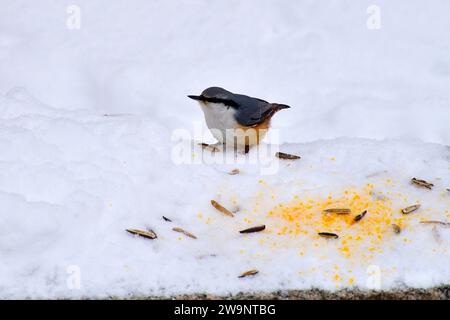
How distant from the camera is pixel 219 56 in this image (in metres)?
5.53

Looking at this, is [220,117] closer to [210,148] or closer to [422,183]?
[210,148]

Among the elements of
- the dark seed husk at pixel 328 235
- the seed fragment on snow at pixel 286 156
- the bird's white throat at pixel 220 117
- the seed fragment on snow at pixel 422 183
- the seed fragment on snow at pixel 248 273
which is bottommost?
the seed fragment on snow at pixel 248 273

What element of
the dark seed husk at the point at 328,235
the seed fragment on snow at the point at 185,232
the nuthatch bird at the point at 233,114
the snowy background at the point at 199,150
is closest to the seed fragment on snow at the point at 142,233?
the snowy background at the point at 199,150

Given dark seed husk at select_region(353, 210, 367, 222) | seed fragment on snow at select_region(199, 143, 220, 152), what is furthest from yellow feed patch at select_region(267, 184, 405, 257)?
seed fragment on snow at select_region(199, 143, 220, 152)

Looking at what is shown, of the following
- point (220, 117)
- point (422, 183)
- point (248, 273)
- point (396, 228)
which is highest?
point (220, 117)

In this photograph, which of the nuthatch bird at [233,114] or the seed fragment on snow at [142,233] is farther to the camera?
the nuthatch bird at [233,114]

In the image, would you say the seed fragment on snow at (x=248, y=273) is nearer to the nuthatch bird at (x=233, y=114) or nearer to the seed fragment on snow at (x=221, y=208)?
the seed fragment on snow at (x=221, y=208)

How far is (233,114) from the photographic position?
3664mm

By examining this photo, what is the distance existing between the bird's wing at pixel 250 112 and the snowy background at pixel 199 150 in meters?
0.24

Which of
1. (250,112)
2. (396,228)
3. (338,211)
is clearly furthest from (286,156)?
(396,228)

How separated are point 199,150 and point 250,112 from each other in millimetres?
347

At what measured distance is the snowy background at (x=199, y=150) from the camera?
Answer: 2.90 m

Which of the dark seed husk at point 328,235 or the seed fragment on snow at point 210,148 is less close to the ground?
the seed fragment on snow at point 210,148

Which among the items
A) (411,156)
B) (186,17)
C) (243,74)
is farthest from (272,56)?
(411,156)
